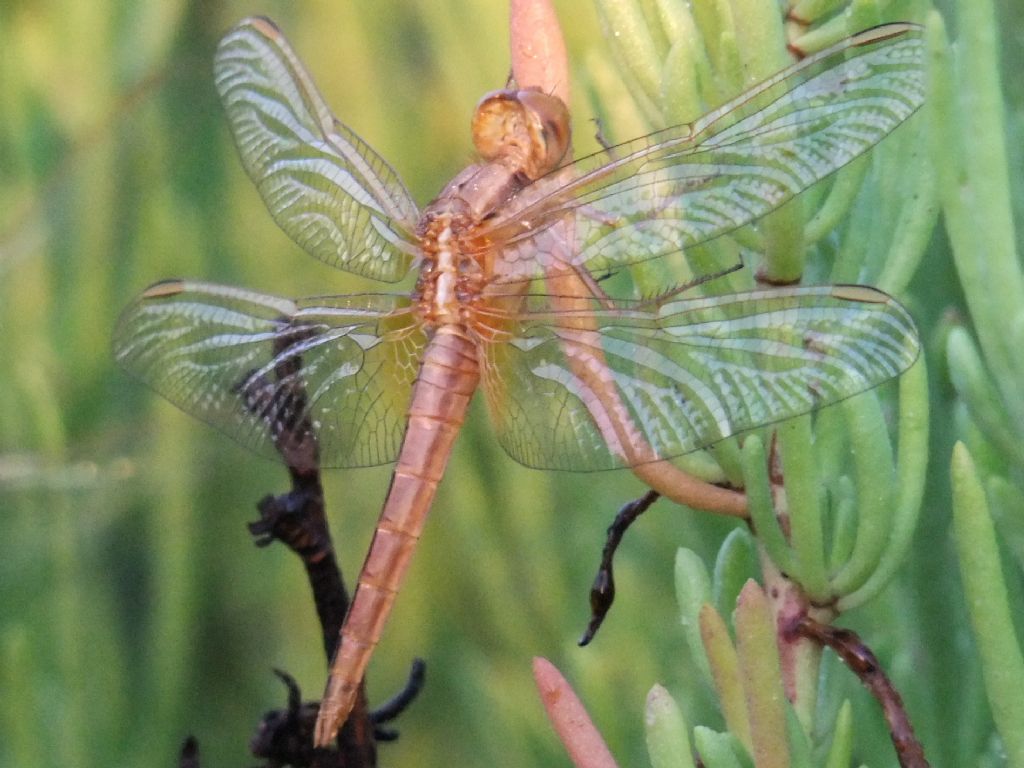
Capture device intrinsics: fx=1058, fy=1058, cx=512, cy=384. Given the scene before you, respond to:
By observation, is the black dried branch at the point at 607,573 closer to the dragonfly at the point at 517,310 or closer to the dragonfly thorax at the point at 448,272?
the dragonfly at the point at 517,310

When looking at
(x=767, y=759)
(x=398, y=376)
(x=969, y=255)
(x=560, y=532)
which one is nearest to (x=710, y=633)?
(x=767, y=759)

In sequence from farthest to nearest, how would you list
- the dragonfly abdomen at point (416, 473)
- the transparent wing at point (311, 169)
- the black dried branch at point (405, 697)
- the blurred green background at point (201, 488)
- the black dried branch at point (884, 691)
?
the blurred green background at point (201, 488), the transparent wing at point (311, 169), the dragonfly abdomen at point (416, 473), the black dried branch at point (405, 697), the black dried branch at point (884, 691)

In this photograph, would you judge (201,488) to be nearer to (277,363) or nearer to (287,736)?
(277,363)

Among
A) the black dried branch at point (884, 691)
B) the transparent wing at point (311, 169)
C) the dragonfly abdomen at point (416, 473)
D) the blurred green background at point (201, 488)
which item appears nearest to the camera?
the black dried branch at point (884, 691)

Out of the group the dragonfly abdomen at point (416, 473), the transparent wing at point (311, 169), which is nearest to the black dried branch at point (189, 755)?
the dragonfly abdomen at point (416, 473)

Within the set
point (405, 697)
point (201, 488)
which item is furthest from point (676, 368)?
point (201, 488)

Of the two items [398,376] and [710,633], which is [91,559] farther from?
[710,633]
